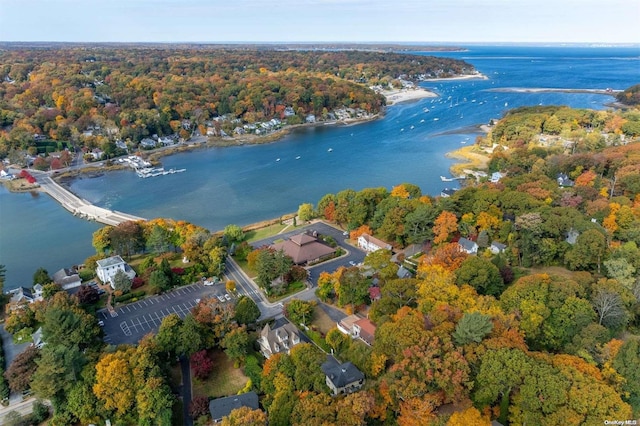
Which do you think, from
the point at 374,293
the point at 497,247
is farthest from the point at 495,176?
the point at 374,293

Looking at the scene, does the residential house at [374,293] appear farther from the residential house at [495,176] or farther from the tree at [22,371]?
the residential house at [495,176]

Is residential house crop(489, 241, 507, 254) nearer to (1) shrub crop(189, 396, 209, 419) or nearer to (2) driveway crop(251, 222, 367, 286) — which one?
(2) driveway crop(251, 222, 367, 286)

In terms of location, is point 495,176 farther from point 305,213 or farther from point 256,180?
point 256,180

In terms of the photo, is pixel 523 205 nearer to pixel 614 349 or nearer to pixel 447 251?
pixel 447 251

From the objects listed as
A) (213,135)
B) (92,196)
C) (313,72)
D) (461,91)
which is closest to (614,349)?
(92,196)

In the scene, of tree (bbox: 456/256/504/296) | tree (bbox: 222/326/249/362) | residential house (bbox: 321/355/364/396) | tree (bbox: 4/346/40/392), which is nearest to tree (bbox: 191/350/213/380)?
tree (bbox: 222/326/249/362)
